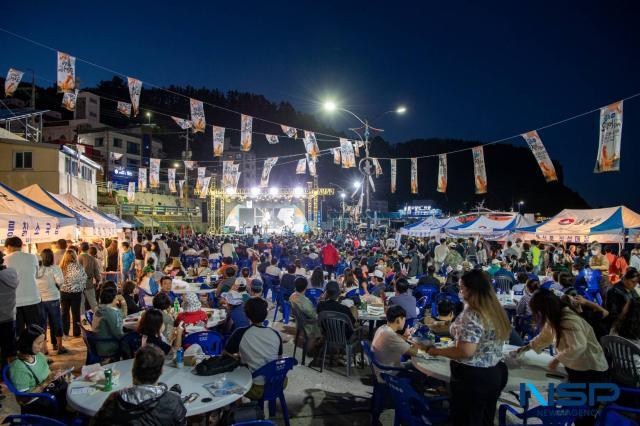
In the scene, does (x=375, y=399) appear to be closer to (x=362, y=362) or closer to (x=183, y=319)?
(x=362, y=362)

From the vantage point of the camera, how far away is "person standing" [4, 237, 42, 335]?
6.11 metres

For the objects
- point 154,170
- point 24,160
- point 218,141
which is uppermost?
point 218,141

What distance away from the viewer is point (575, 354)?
365 centimetres

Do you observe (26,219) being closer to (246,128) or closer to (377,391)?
(377,391)

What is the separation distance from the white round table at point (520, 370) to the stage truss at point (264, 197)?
3008 cm

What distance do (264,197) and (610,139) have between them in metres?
29.9

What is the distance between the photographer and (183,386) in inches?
138

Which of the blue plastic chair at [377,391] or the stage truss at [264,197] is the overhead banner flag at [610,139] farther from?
the stage truss at [264,197]

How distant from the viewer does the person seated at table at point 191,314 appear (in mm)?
5922

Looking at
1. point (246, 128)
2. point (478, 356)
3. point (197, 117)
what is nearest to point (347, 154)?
point (246, 128)

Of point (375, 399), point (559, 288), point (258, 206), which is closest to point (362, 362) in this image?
point (375, 399)

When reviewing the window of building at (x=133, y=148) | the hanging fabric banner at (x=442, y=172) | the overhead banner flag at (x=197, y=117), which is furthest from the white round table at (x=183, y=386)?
the window of building at (x=133, y=148)

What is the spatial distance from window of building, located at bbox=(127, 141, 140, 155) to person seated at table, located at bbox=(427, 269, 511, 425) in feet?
157

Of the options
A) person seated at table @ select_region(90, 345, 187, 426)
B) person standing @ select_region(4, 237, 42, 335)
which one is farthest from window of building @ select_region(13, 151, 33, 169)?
person seated at table @ select_region(90, 345, 187, 426)
